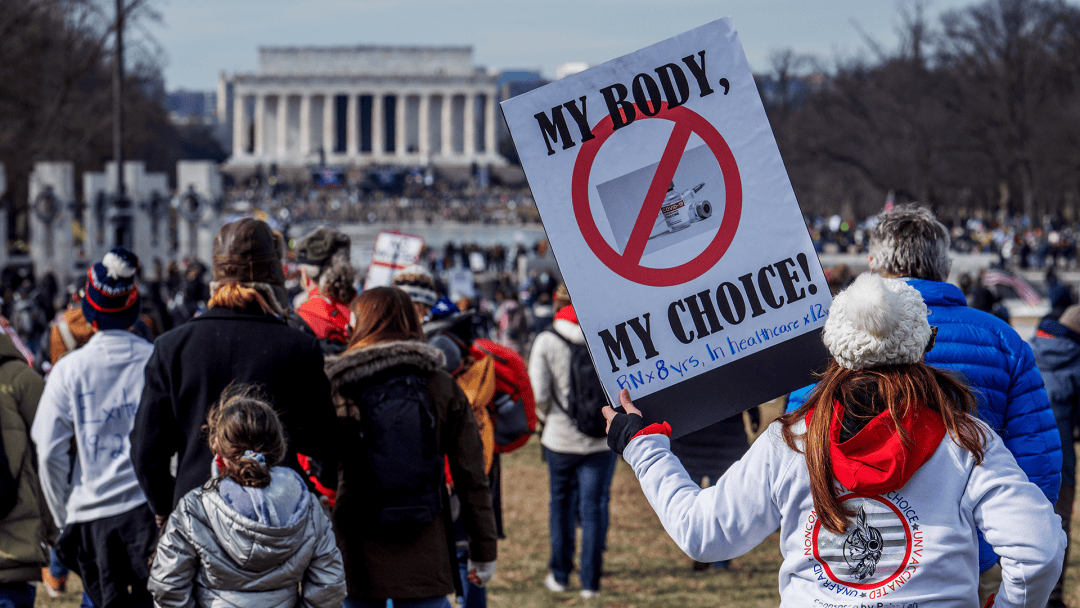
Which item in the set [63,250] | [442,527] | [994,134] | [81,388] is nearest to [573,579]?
[442,527]

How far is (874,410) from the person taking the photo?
86.2 inches

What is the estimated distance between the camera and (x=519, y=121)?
8.63ft

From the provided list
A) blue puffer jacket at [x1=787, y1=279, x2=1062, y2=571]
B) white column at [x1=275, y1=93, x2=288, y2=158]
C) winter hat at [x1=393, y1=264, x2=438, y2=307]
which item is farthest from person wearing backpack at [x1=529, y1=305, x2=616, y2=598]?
white column at [x1=275, y1=93, x2=288, y2=158]

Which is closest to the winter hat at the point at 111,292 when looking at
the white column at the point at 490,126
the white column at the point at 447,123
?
the white column at the point at 447,123

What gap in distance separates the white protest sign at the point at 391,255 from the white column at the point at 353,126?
92.4m

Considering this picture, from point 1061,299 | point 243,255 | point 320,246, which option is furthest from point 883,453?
point 1061,299

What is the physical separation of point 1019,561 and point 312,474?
233 centimetres

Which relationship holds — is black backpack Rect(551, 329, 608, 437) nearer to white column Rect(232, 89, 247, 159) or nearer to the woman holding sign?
the woman holding sign

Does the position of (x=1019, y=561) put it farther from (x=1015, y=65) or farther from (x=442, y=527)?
(x=1015, y=65)

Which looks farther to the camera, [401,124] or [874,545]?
[401,124]

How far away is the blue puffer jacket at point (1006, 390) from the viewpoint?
300 cm

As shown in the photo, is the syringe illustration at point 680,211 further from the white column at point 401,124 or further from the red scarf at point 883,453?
the white column at point 401,124

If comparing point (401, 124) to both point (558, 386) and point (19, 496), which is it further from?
point (19, 496)

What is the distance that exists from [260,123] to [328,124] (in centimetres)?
622
